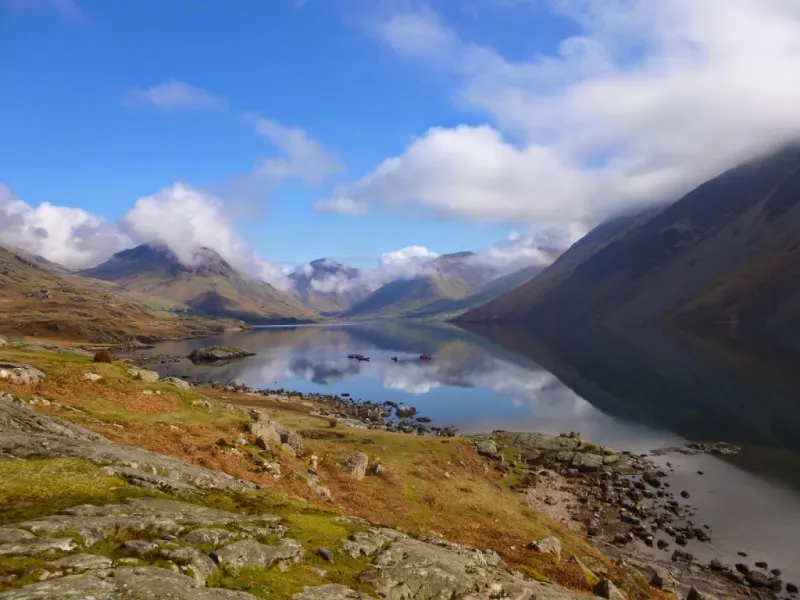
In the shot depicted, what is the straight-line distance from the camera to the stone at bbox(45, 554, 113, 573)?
10.9 metres

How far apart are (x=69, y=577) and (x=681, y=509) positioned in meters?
57.4

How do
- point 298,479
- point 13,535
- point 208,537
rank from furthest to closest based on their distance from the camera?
point 298,479, point 208,537, point 13,535

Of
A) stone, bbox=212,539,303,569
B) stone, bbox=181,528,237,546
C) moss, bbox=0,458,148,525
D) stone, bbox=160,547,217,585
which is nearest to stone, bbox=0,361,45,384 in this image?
moss, bbox=0,458,148,525

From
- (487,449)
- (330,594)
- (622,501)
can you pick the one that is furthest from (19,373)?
(622,501)

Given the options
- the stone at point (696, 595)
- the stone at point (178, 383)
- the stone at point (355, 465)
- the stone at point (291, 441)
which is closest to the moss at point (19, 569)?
Answer: the stone at point (291, 441)

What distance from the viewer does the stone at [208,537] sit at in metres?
14.2

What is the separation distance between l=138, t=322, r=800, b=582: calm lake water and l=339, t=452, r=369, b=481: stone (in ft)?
94.0

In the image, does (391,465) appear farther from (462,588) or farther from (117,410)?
(462,588)

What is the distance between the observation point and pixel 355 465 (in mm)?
43719

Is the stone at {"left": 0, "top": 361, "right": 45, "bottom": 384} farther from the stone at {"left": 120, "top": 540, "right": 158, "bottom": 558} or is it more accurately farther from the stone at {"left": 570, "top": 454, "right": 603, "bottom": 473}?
the stone at {"left": 570, "top": 454, "right": 603, "bottom": 473}

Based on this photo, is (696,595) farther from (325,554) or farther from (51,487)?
(51,487)

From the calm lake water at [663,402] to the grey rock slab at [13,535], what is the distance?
4797 centimetres

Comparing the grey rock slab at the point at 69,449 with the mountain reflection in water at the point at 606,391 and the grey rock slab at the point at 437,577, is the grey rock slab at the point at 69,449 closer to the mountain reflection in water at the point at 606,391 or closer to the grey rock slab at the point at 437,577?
the grey rock slab at the point at 437,577

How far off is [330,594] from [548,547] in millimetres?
23379
